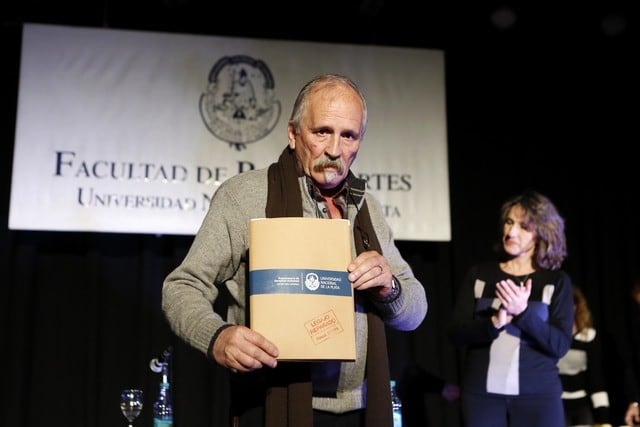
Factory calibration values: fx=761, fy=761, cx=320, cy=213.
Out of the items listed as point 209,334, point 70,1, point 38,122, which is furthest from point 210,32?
point 209,334

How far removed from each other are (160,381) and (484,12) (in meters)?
2.98

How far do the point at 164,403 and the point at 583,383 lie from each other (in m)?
2.19

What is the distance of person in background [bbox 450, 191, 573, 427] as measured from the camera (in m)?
3.04

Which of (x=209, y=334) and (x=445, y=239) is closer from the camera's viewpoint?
(x=209, y=334)

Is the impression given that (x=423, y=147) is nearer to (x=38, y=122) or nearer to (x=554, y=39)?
(x=554, y=39)

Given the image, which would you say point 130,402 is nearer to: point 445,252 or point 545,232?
point 545,232

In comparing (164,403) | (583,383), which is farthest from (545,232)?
(164,403)

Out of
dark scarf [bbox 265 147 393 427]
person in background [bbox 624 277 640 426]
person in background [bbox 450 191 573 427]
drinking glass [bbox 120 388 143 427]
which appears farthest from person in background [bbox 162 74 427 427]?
person in background [bbox 624 277 640 426]

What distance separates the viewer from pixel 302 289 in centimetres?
139

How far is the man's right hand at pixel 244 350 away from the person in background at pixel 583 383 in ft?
9.84

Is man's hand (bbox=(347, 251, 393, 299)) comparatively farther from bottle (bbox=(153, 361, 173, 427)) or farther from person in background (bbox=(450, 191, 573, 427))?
bottle (bbox=(153, 361, 173, 427))

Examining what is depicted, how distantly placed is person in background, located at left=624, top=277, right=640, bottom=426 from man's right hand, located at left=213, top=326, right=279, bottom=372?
326cm

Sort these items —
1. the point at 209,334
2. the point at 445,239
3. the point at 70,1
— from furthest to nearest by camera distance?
the point at 70,1 < the point at 445,239 < the point at 209,334

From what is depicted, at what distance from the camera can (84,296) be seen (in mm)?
4184
